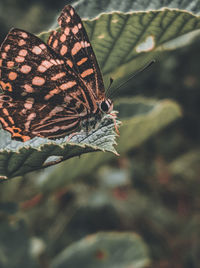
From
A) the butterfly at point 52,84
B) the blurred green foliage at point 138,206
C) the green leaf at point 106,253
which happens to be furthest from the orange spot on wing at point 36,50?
the green leaf at point 106,253

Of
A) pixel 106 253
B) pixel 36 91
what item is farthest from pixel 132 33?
pixel 106 253

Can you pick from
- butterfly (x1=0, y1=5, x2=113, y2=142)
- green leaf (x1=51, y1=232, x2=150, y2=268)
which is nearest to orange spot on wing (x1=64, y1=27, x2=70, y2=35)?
butterfly (x1=0, y1=5, x2=113, y2=142)

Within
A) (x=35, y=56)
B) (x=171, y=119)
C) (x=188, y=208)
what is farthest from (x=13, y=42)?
(x=188, y=208)

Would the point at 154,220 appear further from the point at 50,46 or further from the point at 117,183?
the point at 50,46

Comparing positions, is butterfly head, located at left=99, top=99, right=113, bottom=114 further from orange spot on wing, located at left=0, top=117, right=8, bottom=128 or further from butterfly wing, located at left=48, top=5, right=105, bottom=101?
orange spot on wing, located at left=0, top=117, right=8, bottom=128

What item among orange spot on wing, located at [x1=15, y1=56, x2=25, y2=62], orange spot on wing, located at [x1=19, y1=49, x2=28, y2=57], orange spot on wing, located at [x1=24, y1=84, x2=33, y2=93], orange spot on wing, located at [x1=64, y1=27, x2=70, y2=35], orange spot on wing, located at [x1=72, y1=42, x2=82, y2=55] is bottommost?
orange spot on wing, located at [x1=24, y1=84, x2=33, y2=93]

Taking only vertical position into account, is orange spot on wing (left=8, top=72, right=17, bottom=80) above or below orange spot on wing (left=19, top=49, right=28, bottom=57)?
below
